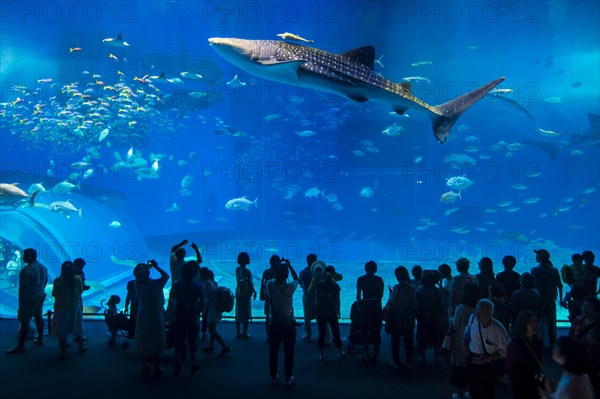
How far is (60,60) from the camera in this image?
74.5 feet

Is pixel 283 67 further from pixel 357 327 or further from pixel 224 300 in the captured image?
pixel 357 327

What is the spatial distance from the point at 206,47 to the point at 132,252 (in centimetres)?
1354

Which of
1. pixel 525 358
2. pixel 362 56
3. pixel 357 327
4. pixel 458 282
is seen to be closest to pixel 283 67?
pixel 362 56

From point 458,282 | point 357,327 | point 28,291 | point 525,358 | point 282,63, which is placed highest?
point 282,63

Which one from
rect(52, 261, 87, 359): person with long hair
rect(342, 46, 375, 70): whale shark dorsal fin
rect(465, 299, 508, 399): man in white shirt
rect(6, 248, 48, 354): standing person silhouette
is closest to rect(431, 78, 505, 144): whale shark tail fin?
rect(342, 46, 375, 70): whale shark dorsal fin

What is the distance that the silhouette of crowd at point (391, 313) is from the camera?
3.26 m

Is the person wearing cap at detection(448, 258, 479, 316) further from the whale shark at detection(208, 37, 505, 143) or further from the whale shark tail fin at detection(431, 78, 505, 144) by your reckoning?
the whale shark at detection(208, 37, 505, 143)

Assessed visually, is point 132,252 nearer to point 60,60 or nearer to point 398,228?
point 60,60

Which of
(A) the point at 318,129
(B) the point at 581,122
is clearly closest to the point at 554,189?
(B) the point at 581,122

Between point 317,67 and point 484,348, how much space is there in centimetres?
301

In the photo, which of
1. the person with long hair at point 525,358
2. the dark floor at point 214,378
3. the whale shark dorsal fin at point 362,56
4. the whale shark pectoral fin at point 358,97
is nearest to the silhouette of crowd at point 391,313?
the person with long hair at point 525,358

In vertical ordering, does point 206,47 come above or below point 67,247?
above

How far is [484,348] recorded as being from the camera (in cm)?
323

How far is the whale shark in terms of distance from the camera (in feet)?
12.7
